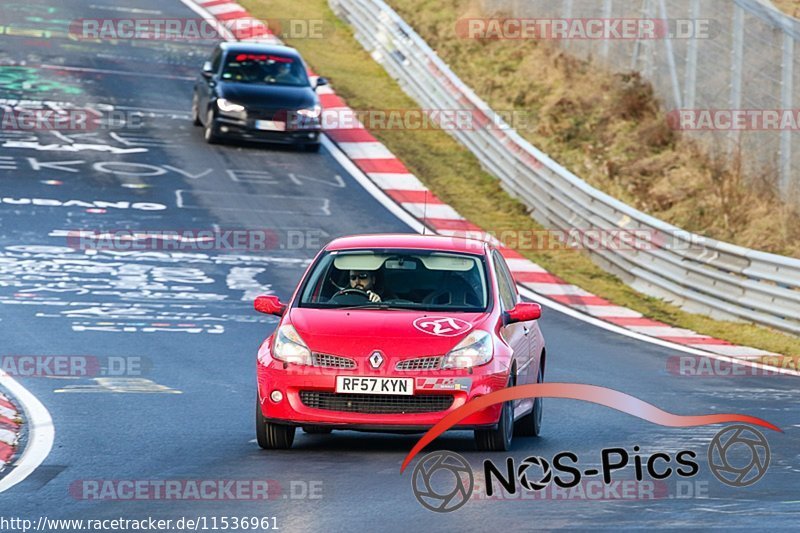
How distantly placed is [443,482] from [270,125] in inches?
731

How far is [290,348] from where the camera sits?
10.5 metres

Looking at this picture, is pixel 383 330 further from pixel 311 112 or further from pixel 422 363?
pixel 311 112

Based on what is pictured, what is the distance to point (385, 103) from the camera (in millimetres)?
31266

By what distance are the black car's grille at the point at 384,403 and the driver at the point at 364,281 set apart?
1.10 m

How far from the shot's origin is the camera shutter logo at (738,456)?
31.2 ft

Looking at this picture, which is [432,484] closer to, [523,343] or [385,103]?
[523,343]

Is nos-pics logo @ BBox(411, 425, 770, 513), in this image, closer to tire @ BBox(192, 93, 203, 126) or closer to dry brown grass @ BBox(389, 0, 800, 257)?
dry brown grass @ BBox(389, 0, 800, 257)

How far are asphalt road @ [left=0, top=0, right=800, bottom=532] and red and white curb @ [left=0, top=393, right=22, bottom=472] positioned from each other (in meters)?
0.29

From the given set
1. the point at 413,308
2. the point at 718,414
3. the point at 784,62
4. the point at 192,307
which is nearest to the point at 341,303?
the point at 413,308

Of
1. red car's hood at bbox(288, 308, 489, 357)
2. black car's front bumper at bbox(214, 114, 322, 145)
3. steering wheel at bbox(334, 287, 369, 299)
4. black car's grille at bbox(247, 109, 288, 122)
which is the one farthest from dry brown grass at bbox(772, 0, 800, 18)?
red car's hood at bbox(288, 308, 489, 357)

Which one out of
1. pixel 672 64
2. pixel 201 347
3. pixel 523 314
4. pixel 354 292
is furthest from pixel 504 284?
pixel 672 64

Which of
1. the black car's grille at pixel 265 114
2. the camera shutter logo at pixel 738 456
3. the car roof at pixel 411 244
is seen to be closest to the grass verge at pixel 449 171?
the black car's grille at pixel 265 114

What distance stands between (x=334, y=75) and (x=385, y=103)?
242 centimetres

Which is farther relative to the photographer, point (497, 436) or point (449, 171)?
point (449, 171)
